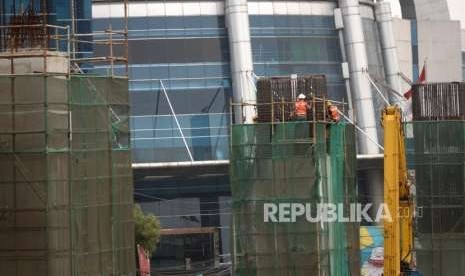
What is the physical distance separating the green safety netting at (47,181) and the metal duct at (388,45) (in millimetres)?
63228

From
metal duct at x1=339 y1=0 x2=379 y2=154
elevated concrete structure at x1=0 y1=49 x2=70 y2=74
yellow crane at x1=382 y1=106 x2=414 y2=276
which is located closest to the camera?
elevated concrete structure at x1=0 y1=49 x2=70 y2=74

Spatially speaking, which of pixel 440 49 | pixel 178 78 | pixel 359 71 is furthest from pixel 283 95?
pixel 440 49

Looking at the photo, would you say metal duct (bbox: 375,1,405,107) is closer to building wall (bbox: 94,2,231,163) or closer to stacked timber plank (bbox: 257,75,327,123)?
building wall (bbox: 94,2,231,163)

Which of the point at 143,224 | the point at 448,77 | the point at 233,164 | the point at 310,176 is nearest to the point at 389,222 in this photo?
the point at 310,176

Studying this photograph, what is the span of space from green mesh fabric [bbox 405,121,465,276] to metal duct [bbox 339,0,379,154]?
37126 millimetres

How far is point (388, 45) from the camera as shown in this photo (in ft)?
337

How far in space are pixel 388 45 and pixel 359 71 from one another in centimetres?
662

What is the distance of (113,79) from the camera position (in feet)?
137

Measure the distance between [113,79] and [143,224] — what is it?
139 feet

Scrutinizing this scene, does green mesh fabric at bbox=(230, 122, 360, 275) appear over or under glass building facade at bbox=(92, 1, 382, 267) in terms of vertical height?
under

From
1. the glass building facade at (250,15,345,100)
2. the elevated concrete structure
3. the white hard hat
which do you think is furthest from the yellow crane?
the glass building facade at (250,15,345,100)

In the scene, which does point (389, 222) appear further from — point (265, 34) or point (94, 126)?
point (265, 34)

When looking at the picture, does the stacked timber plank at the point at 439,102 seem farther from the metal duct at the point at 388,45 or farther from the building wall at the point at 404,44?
the building wall at the point at 404,44

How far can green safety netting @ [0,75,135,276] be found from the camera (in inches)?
1556
